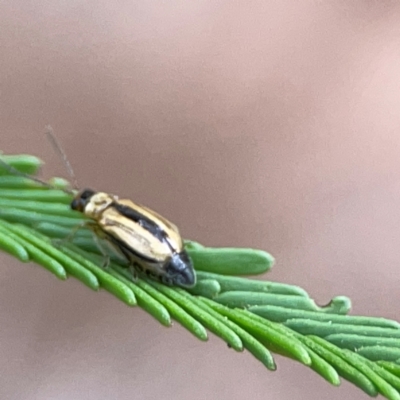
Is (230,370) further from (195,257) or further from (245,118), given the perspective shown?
(195,257)

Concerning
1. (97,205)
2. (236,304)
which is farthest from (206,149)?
(236,304)

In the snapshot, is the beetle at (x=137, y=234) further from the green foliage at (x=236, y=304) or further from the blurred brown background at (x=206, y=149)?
the blurred brown background at (x=206, y=149)

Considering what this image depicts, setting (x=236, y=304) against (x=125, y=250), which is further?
(x=125, y=250)

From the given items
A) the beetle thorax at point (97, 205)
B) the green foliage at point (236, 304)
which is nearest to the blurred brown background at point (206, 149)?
the beetle thorax at point (97, 205)

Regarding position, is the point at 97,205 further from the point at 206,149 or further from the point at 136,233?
the point at 206,149

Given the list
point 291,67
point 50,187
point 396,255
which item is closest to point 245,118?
point 291,67

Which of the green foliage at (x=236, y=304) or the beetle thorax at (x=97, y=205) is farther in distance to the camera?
the beetle thorax at (x=97, y=205)

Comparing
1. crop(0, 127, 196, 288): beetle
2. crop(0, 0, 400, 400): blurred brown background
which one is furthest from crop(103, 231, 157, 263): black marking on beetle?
crop(0, 0, 400, 400): blurred brown background
